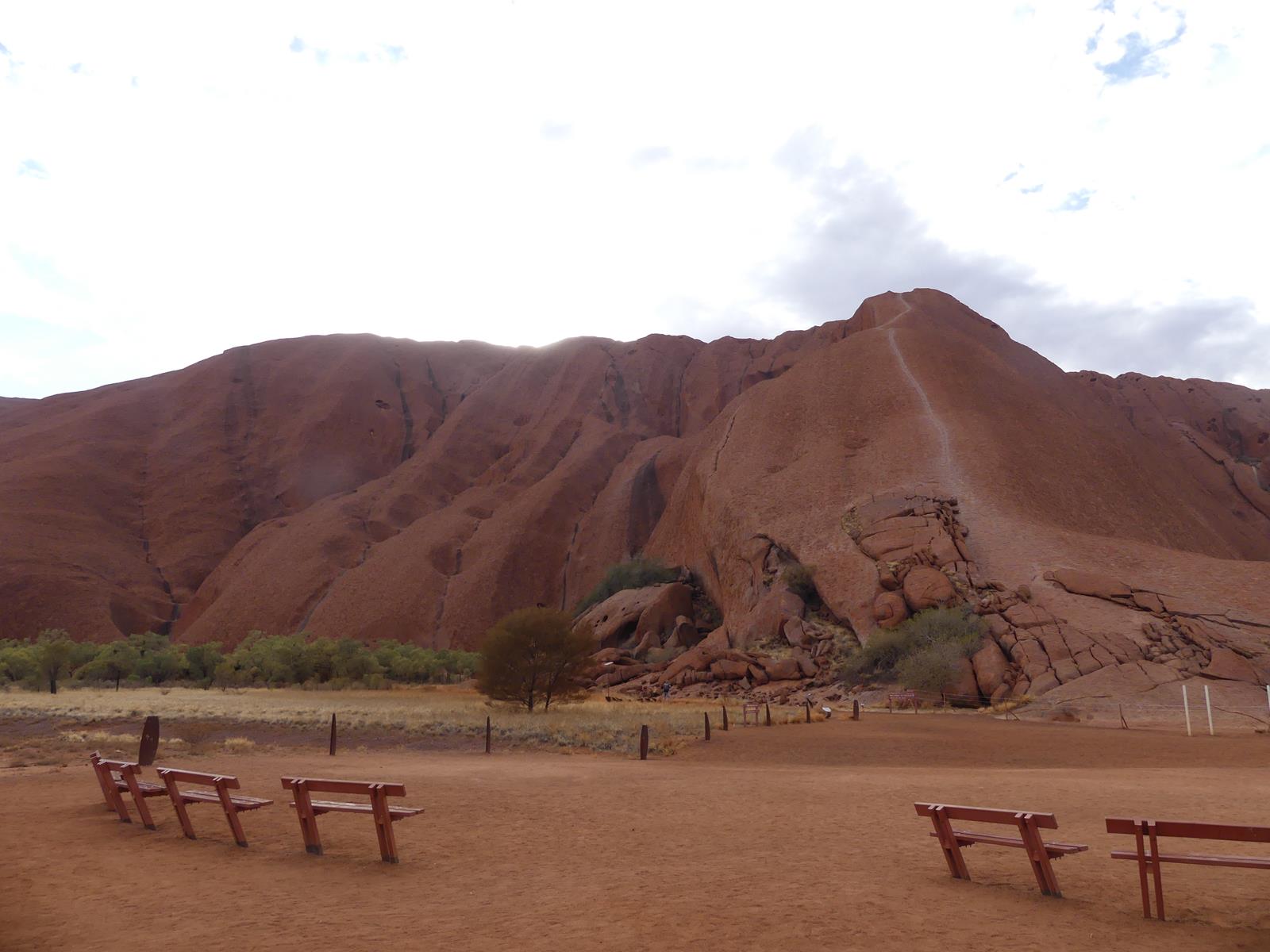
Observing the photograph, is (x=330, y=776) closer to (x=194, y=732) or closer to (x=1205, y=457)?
(x=194, y=732)

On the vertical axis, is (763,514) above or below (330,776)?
above

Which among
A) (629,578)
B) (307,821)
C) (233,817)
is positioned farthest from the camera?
(629,578)

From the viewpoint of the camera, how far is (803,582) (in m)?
44.4

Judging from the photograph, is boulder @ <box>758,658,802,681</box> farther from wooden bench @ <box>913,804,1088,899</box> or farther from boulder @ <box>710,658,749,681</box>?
wooden bench @ <box>913,804,1088,899</box>

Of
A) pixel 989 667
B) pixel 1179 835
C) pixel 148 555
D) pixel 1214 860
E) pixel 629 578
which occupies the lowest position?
pixel 1214 860

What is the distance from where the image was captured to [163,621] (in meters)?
72.1

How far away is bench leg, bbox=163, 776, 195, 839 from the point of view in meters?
10.0

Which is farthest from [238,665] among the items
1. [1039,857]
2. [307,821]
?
[1039,857]

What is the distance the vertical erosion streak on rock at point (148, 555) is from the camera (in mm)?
73250

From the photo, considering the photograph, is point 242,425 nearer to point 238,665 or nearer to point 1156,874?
point 238,665

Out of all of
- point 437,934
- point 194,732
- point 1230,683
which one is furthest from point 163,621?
point 437,934

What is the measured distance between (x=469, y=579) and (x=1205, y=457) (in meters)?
65.0

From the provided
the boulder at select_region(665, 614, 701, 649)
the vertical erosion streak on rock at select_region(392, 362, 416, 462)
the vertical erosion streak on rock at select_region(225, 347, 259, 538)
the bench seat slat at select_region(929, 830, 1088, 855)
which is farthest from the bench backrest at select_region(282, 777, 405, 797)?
the vertical erosion streak on rock at select_region(392, 362, 416, 462)

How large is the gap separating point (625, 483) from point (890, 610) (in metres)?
42.9
